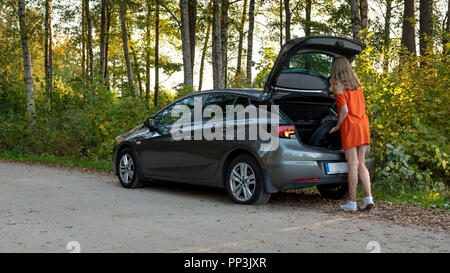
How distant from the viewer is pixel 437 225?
18.7ft

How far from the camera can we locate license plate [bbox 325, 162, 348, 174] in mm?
6496

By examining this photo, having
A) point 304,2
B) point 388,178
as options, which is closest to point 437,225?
point 388,178

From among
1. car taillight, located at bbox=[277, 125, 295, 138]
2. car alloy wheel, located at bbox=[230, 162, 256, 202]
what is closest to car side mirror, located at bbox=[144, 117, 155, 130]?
car alloy wheel, located at bbox=[230, 162, 256, 202]

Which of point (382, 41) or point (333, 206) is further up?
point (382, 41)

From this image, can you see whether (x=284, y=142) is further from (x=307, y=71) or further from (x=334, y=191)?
(x=334, y=191)

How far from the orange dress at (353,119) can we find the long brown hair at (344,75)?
0.08 m

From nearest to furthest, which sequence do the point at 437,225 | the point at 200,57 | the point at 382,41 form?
the point at 437,225
the point at 382,41
the point at 200,57

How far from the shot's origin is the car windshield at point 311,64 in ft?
22.2

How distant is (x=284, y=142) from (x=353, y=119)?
0.99 m

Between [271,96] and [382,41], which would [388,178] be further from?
[382,41]

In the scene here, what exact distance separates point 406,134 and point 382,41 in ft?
53.1

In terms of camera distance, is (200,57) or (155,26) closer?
(155,26)

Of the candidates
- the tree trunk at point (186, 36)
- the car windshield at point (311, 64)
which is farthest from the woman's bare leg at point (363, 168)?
the tree trunk at point (186, 36)

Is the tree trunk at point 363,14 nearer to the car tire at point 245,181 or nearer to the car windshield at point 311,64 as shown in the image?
the car windshield at point 311,64
